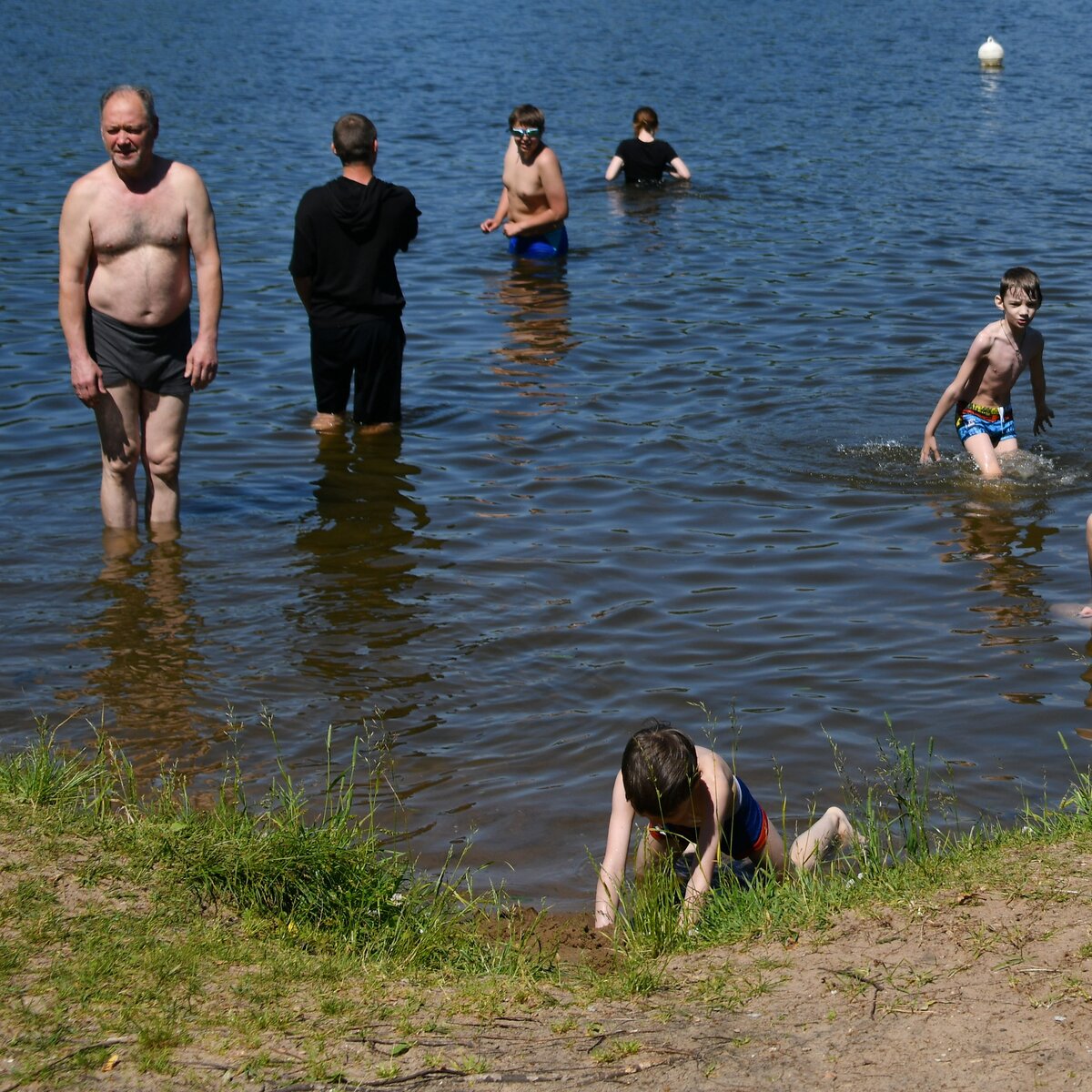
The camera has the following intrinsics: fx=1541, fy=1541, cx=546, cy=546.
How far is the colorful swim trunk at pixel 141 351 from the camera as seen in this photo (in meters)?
7.47

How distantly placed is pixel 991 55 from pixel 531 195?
65.2 ft

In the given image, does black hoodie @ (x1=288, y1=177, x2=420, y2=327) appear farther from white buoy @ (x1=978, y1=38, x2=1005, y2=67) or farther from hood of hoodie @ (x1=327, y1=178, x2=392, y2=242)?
white buoy @ (x1=978, y1=38, x2=1005, y2=67)

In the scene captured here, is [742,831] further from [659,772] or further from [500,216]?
[500,216]

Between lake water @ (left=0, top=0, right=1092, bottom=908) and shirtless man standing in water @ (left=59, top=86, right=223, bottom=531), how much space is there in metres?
0.91

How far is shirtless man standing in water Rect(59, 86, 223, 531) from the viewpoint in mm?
7230

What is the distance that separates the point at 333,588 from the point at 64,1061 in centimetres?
452

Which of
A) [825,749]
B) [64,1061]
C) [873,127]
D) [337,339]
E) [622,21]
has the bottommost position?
[825,749]

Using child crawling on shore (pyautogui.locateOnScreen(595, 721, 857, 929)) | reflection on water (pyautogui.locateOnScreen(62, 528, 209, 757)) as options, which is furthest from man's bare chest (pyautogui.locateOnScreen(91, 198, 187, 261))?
child crawling on shore (pyautogui.locateOnScreen(595, 721, 857, 929))

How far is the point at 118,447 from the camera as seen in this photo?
7.75 meters

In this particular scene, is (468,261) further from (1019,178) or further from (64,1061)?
(64,1061)

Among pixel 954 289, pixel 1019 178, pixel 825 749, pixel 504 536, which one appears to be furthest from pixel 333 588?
pixel 1019 178

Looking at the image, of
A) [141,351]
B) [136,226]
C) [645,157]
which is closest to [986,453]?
[141,351]

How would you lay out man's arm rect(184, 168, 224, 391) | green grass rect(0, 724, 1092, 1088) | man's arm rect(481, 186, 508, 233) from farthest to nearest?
1. man's arm rect(481, 186, 508, 233)
2. man's arm rect(184, 168, 224, 391)
3. green grass rect(0, 724, 1092, 1088)

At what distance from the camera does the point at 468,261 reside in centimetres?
1586
